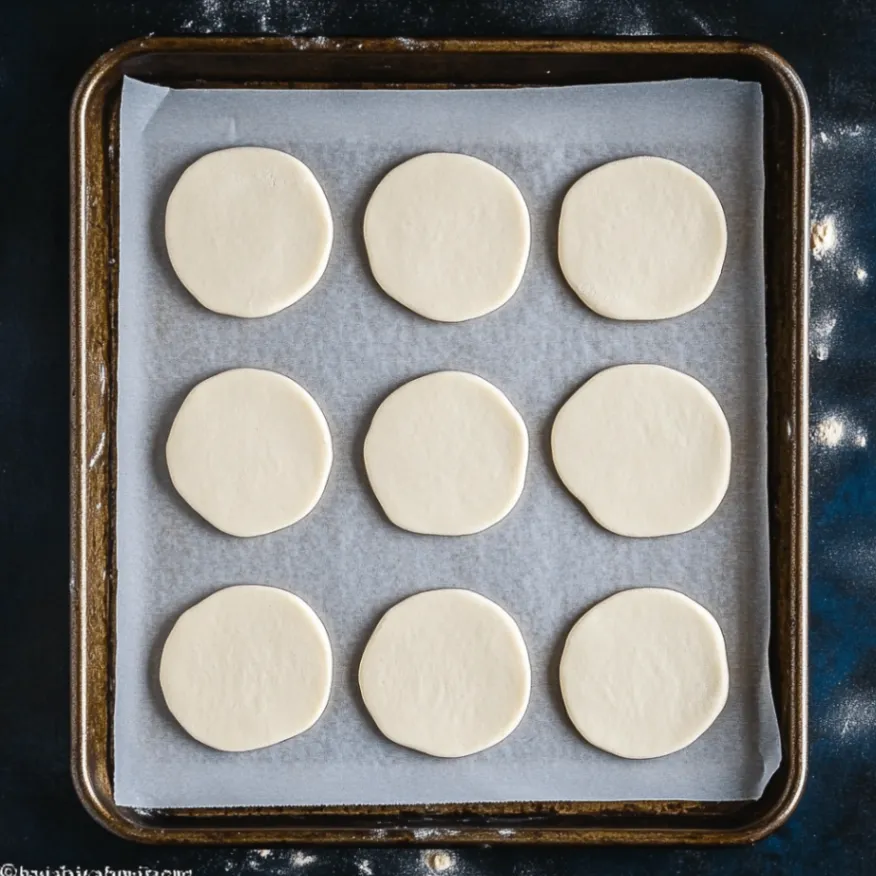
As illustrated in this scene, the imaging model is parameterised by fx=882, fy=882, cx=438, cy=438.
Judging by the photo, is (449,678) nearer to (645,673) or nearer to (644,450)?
(645,673)

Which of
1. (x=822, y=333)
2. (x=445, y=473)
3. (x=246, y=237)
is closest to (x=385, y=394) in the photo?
(x=445, y=473)

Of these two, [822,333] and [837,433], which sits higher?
[822,333]

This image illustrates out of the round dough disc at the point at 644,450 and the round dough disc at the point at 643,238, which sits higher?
the round dough disc at the point at 643,238

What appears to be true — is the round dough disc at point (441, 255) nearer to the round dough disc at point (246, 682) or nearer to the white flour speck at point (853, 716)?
the round dough disc at point (246, 682)

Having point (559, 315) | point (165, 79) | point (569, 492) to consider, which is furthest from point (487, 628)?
point (165, 79)

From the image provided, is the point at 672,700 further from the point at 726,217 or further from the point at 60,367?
the point at 60,367

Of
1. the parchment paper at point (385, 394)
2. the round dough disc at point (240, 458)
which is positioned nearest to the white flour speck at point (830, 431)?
the parchment paper at point (385, 394)
